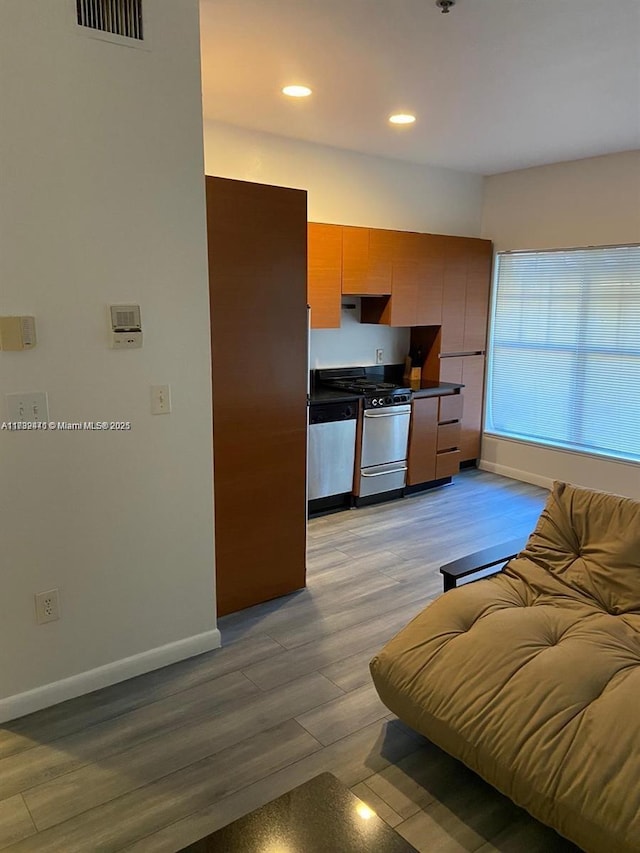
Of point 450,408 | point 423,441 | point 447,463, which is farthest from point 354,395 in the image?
point 447,463

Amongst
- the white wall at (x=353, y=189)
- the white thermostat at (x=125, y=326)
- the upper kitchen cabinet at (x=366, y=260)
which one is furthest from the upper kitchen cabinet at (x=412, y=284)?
the white thermostat at (x=125, y=326)

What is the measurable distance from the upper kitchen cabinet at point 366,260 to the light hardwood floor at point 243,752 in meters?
2.42

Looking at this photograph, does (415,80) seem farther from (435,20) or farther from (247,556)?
(247,556)

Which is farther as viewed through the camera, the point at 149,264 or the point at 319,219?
the point at 319,219

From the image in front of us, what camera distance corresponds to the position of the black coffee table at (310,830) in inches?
57.0

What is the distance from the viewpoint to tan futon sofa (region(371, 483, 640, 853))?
1.68 meters

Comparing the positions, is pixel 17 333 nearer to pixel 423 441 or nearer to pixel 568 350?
pixel 423 441

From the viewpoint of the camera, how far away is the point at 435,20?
248 centimetres

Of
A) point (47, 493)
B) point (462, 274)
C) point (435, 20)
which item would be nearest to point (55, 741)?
point (47, 493)

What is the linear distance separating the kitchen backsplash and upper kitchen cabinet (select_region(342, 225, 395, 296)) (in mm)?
378

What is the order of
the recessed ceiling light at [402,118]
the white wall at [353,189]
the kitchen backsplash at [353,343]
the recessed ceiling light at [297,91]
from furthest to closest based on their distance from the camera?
the kitchen backsplash at [353,343]
the white wall at [353,189]
the recessed ceiling light at [402,118]
the recessed ceiling light at [297,91]

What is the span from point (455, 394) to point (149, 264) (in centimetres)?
344

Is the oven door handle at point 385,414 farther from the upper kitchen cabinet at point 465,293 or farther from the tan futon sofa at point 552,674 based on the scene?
the tan futon sofa at point 552,674

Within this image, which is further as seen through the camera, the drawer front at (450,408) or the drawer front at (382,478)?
the drawer front at (450,408)
